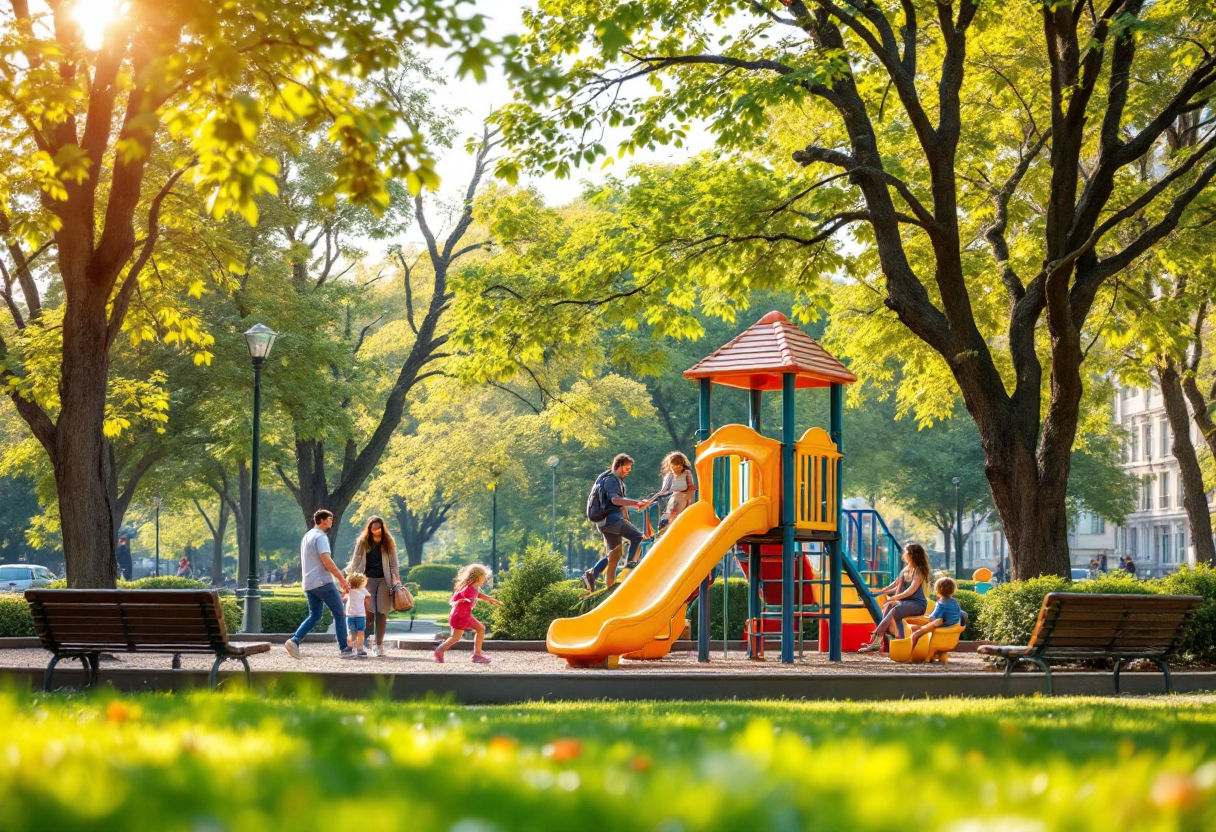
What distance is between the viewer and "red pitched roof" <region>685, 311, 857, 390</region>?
1723 centimetres

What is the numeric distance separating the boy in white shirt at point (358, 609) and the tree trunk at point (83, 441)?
9.45 feet

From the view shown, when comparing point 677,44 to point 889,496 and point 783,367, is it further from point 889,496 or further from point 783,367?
point 889,496

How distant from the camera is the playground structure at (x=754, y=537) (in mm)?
15188

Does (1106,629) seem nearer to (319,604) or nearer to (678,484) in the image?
(678,484)

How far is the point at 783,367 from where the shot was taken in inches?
668

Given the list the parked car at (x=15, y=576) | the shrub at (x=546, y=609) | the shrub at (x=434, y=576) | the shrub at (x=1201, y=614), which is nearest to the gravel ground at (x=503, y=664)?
the shrub at (x=546, y=609)

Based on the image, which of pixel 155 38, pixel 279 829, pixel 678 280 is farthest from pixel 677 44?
pixel 279 829

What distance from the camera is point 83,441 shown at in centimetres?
1523

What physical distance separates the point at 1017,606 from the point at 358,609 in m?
7.96

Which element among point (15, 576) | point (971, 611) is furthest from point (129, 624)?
point (15, 576)

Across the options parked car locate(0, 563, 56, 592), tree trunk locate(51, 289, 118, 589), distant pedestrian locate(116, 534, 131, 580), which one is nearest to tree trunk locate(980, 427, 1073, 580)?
tree trunk locate(51, 289, 118, 589)

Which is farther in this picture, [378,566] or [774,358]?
[774,358]

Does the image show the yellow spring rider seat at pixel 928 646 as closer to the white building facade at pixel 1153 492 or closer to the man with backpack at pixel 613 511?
the man with backpack at pixel 613 511

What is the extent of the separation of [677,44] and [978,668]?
29.6 feet
